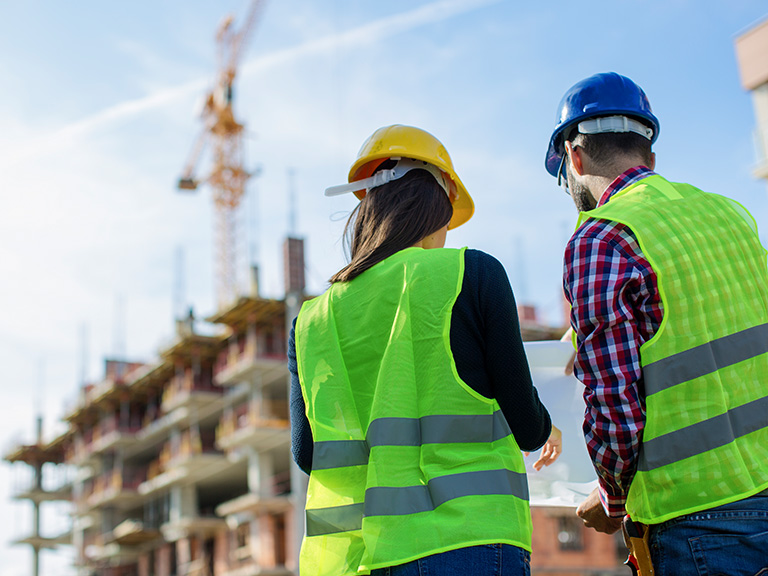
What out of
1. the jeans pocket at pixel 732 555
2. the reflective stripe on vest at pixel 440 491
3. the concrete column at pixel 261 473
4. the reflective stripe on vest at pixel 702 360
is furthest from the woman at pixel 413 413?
the concrete column at pixel 261 473

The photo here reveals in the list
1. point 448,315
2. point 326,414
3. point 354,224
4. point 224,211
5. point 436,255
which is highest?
point 224,211

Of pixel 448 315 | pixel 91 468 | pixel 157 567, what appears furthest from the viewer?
pixel 91 468

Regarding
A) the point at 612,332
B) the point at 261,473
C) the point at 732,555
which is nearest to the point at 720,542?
the point at 732,555

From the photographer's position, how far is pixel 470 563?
207 centimetres

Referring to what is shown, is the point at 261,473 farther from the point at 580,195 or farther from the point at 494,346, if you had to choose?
the point at 494,346

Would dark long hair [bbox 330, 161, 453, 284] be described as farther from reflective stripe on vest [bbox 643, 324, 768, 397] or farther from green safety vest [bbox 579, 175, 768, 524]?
reflective stripe on vest [bbox 643, 324, 768, 397]

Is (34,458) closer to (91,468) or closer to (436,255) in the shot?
(91,468)

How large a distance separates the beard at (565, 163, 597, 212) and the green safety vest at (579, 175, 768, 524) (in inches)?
14.7

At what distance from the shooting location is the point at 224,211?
62469 millimetres

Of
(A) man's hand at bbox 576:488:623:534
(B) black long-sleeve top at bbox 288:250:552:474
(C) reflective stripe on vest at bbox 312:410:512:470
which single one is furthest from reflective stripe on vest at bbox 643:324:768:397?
(A) man's hand at bbox 576:488:623:534

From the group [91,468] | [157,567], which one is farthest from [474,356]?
[91,468]

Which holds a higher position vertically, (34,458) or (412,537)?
(34,458)

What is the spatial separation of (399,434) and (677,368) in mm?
704

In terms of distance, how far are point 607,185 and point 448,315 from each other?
2.66ft
